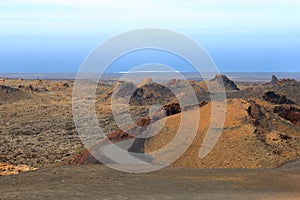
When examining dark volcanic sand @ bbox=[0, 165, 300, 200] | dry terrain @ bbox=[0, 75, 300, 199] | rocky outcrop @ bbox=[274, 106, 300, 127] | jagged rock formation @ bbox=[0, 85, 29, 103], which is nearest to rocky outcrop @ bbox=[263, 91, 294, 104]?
dry terrain @ bbox=[0, 75, 300, 199]

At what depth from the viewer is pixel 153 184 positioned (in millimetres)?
10742

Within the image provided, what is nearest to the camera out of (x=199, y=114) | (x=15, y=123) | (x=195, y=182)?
(x=195, y=182)

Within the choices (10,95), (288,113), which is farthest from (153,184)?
(10,95)

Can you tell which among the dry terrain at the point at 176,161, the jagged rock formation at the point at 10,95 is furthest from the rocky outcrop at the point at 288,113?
the jagged rock formation at the point at 10,95

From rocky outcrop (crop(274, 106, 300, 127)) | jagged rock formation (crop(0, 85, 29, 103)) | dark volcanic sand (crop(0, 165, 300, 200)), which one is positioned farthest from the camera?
jagged rock formation (crop(0, 85, 29, 103))

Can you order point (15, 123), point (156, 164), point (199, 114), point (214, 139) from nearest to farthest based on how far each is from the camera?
point (156, 164) < point (214, 139) < point (199, 114) < point (15, 123)

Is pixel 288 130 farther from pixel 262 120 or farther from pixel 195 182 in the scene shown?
pixel 195 182

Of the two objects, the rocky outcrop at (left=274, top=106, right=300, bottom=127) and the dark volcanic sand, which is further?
the rocky outcrop at (left=274, top=106, right=300, bottom=127)

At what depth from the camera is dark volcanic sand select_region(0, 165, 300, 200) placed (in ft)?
32.6

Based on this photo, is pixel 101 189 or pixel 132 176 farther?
pixel 132 176

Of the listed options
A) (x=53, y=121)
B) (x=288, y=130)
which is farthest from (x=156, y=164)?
(x=53, y=121)

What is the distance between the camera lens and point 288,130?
1809 cm

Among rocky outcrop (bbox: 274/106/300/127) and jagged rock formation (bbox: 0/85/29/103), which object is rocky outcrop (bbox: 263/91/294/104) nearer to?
rocky outcrop (bbox: 274/106/300/127)

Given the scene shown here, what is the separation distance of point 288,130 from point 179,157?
17.0ft
